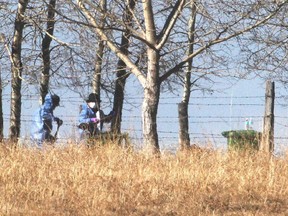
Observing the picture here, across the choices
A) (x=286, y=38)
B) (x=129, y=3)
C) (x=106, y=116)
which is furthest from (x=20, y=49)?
(x=286, y=38)

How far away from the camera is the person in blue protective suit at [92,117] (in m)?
12.7

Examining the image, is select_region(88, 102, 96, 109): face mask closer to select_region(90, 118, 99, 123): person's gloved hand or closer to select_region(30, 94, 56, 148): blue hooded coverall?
select_region(90, 118, 99, 123): person's gloved hand

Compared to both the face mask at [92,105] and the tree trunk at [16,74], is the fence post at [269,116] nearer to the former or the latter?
the face mask at [92,105]

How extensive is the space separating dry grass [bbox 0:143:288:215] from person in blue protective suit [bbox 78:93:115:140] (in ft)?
6.62

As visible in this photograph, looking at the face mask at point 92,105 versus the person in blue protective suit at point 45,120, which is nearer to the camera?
the person in blue protective suit at point 45,120

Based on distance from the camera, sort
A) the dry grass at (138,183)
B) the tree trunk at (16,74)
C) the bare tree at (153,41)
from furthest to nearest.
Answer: the tree trunk at (16,74) → the bare tree at (153,41) → the dry grass at (138,183)

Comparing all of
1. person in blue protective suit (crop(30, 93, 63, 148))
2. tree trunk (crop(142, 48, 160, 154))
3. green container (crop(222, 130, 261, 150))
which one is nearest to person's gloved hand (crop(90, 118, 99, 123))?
person in blue protective suit (crop(30, 93, 63, 148))

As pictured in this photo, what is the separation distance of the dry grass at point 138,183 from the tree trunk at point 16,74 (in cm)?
555

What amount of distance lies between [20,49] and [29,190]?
8.54 metres

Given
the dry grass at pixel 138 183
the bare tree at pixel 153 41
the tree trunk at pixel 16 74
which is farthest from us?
the tree trunk at pixel 16 74

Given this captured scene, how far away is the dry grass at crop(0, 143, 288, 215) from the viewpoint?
23.8ft

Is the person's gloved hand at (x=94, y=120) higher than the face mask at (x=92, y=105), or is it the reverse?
the face mask at (x=92, y=105)

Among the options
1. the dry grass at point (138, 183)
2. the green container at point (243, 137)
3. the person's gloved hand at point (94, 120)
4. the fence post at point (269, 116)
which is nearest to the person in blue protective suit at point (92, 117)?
the person's gloved hand at point (94, 120)

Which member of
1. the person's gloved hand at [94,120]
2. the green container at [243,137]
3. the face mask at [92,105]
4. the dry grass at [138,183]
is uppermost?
the face mask at [92,105]
